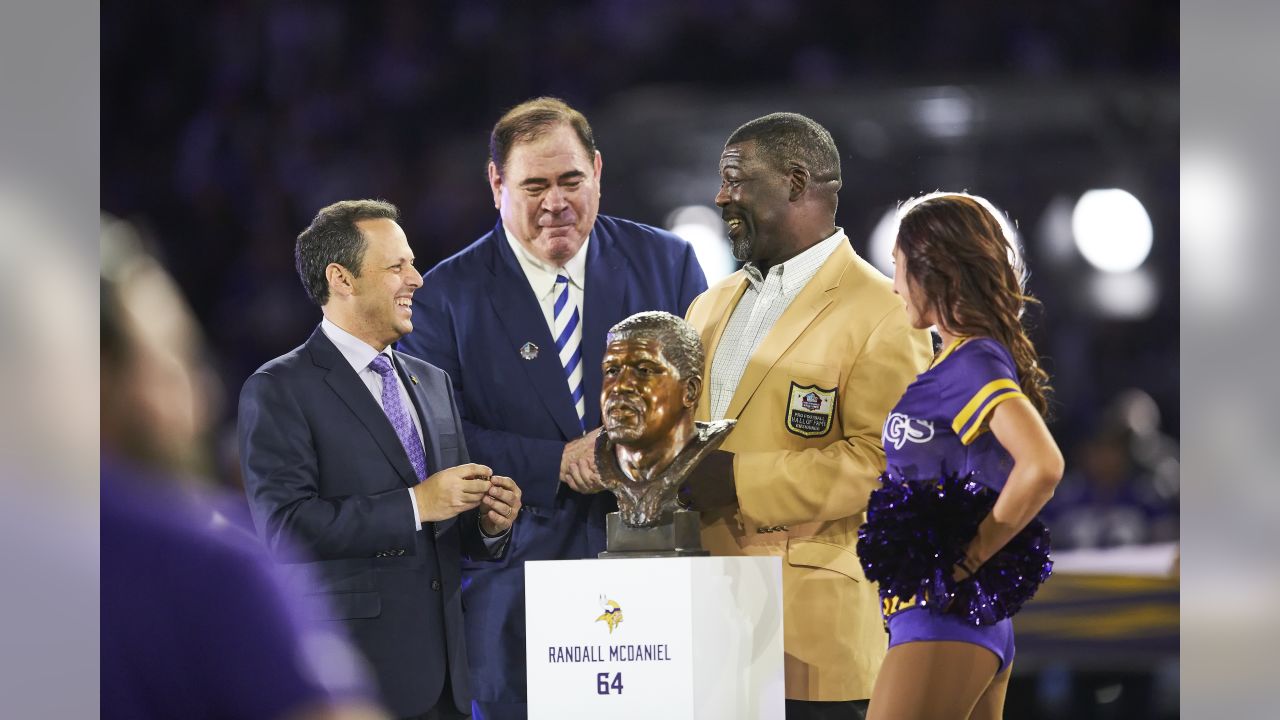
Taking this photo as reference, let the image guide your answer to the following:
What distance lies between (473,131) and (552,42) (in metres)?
0.47

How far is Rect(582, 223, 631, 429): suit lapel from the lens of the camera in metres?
5.17

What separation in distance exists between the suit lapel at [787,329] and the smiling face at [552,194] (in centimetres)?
92

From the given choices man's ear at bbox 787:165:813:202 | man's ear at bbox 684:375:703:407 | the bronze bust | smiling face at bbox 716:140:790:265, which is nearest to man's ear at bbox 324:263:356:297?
the bronze bust

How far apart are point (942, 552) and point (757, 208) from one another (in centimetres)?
150

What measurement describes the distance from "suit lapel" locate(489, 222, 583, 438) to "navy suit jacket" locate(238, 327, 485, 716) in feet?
1.44

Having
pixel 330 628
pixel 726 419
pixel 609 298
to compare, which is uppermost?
pixel 609 298

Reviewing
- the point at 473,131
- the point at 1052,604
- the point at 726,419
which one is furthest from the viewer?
the point at 473,131

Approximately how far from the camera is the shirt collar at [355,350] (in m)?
5.12

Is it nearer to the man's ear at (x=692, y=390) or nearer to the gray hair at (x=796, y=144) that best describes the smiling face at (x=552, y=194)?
the gray hair at (x=796, y=144)

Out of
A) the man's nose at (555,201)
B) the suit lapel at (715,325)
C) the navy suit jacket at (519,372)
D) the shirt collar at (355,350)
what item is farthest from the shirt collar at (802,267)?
the shirt collar at (355,350)

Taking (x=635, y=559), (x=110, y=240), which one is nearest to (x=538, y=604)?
(x=635, y=559)

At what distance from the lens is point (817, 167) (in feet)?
15.9

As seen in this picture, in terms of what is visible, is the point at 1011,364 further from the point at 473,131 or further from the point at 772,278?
the point at 473,131

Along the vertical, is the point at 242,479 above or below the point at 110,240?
below
